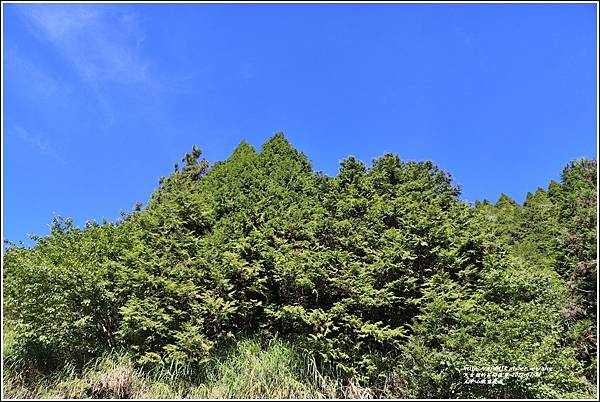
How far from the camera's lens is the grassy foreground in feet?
21.7

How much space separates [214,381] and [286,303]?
75.1 inches

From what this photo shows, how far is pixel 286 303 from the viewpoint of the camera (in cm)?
816

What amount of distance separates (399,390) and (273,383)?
2.13 meters

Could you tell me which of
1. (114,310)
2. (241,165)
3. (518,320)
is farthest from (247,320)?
(518,320)

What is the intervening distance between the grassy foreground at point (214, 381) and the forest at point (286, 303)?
0.03m

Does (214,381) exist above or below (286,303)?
below

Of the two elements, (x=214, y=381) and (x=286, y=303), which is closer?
(x=214, y=381)

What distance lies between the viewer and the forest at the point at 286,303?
6.84m

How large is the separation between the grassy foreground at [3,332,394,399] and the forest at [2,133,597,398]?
3cm

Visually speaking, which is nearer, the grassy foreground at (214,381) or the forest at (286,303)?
the grassy foreground at (214,381)

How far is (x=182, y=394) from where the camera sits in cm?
681

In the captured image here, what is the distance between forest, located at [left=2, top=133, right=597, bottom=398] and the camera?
684 cm

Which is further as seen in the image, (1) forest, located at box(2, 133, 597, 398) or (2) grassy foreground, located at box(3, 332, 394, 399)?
(1) forest, located at box(2, 133, 597, 398)

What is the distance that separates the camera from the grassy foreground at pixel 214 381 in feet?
21.7
